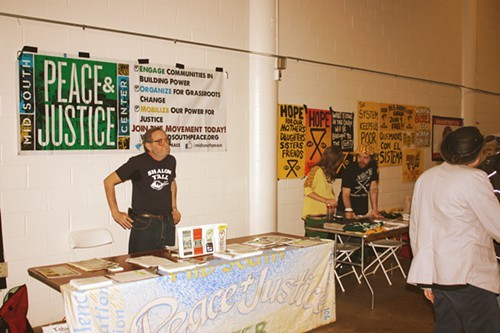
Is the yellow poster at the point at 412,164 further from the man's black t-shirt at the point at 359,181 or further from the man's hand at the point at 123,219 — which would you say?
the man's hand at the point at 123,219

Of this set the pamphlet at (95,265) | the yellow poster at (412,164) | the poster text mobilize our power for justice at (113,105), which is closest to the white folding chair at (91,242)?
the poster text mobilize our power for justice at (113,105)

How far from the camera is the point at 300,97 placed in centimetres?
600

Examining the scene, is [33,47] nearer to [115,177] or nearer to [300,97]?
[115,177]

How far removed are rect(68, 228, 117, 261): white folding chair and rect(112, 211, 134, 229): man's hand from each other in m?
0.17

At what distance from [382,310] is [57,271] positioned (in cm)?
285

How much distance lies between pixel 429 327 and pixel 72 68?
358 cm

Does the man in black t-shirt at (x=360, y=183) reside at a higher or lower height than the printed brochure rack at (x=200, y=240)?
higher

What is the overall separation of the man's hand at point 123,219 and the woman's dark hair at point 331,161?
6.96ft

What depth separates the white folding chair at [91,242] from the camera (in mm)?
4188

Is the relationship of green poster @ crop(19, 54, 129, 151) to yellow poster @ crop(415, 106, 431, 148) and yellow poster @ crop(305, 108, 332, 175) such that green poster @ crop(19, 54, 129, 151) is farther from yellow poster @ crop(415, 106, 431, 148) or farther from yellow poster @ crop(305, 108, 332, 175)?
yellow poster @ crop(415, 106, 431, 148)

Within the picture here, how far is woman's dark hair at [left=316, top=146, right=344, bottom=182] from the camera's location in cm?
533

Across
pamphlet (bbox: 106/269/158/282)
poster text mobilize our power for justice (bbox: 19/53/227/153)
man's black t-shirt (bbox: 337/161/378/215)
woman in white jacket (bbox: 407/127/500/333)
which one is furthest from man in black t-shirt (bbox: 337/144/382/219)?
pamphlet (bbox: 106/269/158/282)

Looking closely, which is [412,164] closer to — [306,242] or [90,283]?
[306,242]

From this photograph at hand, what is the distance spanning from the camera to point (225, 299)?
3367 millimetres
